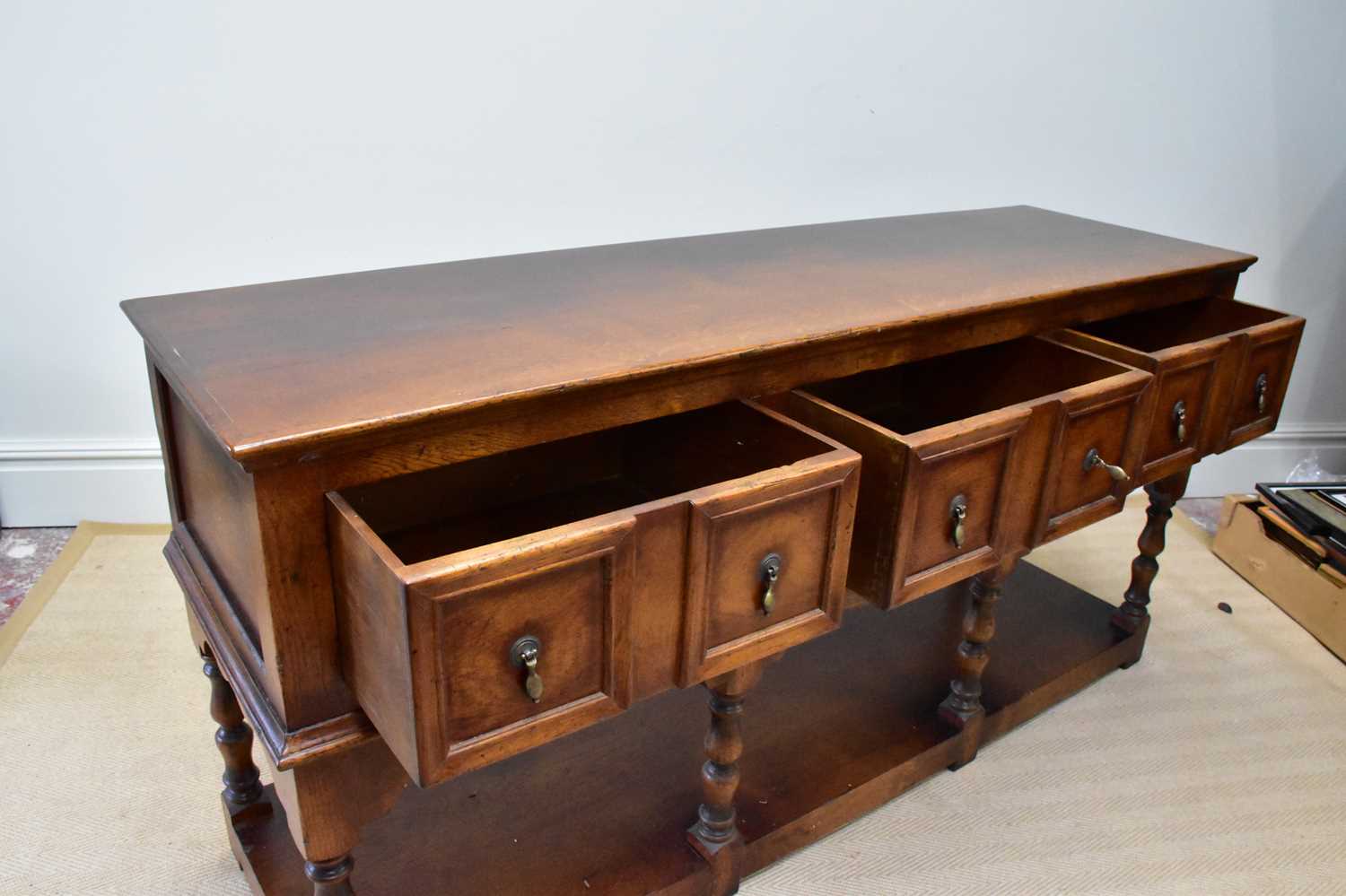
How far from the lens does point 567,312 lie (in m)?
1.34

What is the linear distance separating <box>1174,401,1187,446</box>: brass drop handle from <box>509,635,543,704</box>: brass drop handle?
1.05 meters

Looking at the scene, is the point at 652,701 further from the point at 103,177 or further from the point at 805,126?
the point at 103,177

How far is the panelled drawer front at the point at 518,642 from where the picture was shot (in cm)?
94

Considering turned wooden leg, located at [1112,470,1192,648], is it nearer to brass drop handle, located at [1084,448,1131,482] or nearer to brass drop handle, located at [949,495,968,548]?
brass drop handle, located at [1084,448,1131,482]

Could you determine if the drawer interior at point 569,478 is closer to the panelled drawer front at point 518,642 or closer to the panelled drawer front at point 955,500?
the panelled drawer front at point 955,500

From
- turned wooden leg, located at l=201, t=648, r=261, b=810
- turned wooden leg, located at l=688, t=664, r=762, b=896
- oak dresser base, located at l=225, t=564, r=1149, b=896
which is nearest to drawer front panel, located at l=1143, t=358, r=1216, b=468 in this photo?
oak dresser base, located at l=225, t=564, r=1149, b=896

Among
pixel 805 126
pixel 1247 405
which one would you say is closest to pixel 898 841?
pixel 1247 405

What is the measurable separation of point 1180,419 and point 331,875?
128 centimetres

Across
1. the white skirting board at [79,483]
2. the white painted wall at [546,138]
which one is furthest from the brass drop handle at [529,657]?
the white skirting board at [79,483]

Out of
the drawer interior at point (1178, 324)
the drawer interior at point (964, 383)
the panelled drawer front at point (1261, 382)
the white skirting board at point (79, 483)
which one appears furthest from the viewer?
the white skirting board at point (79, 483)

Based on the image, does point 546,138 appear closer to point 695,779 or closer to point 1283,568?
point 695,779

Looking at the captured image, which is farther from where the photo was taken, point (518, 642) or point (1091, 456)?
point (1091, 456)

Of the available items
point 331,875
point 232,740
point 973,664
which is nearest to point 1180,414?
point 973,664

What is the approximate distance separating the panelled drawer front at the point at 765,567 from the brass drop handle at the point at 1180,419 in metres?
0.67
